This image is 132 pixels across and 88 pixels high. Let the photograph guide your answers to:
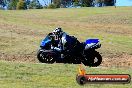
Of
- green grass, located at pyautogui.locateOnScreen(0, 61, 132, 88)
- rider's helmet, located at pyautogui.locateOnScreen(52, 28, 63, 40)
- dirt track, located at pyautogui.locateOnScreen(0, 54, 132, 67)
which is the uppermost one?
rider's helmet, located at pyautogui.locateOnScreen(52, 28, 63, 40)

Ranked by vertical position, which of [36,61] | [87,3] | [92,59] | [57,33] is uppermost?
[57,33]

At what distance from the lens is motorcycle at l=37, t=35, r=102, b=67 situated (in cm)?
1580

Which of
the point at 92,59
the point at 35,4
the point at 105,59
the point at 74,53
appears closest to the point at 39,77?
the point at 74,53

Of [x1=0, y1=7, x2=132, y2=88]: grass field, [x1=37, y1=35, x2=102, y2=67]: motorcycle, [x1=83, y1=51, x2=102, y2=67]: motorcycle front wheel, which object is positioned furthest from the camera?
[x1=83, y1=51, x2=102, y2=67]: motorcycle front wheel

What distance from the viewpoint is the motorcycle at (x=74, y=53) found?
15.8m

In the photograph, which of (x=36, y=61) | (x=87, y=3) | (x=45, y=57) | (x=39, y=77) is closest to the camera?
(x=39, y=77)

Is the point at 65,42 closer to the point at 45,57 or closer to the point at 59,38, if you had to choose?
the point at 59,38

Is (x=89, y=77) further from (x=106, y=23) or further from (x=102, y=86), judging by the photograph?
(x=106, y=23)

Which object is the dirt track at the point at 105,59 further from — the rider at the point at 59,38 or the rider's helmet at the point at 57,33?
the rider's helmet at the point at 57,33

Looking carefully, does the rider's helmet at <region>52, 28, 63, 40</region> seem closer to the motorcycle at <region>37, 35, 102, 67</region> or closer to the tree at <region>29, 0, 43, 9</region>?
the motorcycle at <region>37, 35, 102, 67</region>

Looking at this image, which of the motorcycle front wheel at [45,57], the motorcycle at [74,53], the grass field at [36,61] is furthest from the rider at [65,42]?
the grass field at [36,61]

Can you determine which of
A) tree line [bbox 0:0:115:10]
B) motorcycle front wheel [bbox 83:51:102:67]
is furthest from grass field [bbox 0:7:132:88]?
tree line [bbox 0:0:115:10]

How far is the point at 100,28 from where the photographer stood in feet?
125

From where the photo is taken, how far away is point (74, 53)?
52.6 ft
